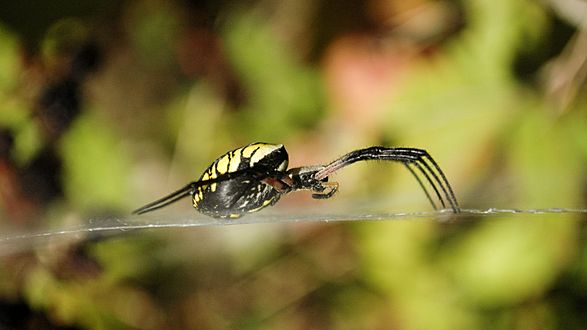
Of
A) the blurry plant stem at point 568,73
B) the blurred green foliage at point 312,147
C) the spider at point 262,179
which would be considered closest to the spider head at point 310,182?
the spider at point 262,179

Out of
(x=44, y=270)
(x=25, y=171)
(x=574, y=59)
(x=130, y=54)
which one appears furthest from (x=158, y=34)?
(x=574, y=59)

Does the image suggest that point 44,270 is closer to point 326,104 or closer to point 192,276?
point 192,276

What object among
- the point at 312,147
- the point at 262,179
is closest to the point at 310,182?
the point at 262,179

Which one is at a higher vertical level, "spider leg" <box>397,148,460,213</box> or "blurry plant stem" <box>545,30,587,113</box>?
"blurry plant stem" <box>545,30,587,113</box>

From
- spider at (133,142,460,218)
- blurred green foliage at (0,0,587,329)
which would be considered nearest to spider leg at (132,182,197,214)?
spider at (133,142,460,218)

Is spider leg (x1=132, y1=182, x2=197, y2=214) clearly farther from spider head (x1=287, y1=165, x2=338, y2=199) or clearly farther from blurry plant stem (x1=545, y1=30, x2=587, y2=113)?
blurry plant stem (x1=545, y1=30, x2=587, y2=113)

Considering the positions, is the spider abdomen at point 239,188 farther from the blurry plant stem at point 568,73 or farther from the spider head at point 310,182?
the blurry plant stem at point 568,73

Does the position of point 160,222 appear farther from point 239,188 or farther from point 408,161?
point 408,161
